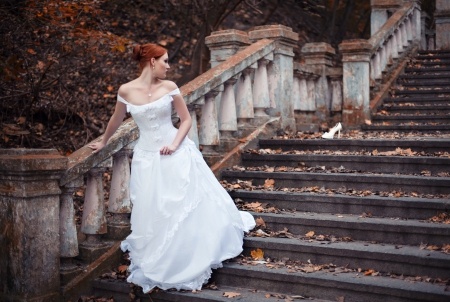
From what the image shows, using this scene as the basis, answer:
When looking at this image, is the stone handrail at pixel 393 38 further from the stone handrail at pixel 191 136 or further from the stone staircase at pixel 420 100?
the stone handrail at pixel 191 136

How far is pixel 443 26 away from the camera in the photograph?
13945mm

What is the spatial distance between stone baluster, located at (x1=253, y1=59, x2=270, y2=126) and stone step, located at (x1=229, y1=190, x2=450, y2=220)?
5.56 ft

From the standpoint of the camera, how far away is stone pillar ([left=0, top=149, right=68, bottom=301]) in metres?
4.52

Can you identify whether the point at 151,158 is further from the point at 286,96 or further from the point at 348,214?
the point at 286,96

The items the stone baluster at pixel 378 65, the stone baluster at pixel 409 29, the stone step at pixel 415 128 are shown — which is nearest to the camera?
the stone step at pixel 415 128

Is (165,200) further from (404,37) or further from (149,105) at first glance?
(404,37)

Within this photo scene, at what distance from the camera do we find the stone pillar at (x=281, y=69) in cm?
757

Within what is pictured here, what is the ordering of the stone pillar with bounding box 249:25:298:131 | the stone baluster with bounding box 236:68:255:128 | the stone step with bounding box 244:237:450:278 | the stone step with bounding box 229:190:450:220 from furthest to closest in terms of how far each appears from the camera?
the stone pillar with bounding box 249:25:298:131
the stone baluster with bounding box 236:68:255:128
the stone step with bounding box 229:190:450:220
the stone step with bounding box 244:237:450:278

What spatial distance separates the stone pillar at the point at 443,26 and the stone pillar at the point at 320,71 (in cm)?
585

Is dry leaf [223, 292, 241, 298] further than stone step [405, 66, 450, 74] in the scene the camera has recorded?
No

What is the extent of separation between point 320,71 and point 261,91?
2.15 metres

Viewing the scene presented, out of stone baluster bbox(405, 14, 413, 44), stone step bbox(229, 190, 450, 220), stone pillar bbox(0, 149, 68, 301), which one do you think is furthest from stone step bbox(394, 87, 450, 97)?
stone pillar bbox(0, 149, 68, 301)

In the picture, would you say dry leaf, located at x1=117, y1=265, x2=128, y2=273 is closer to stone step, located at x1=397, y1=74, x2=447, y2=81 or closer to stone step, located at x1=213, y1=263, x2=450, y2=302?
stone step, located at x1=213, y1=263, x2=450, y2=302

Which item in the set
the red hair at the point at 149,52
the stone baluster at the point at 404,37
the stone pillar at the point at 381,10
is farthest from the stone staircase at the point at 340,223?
the stone pillar at the point at 381,10
